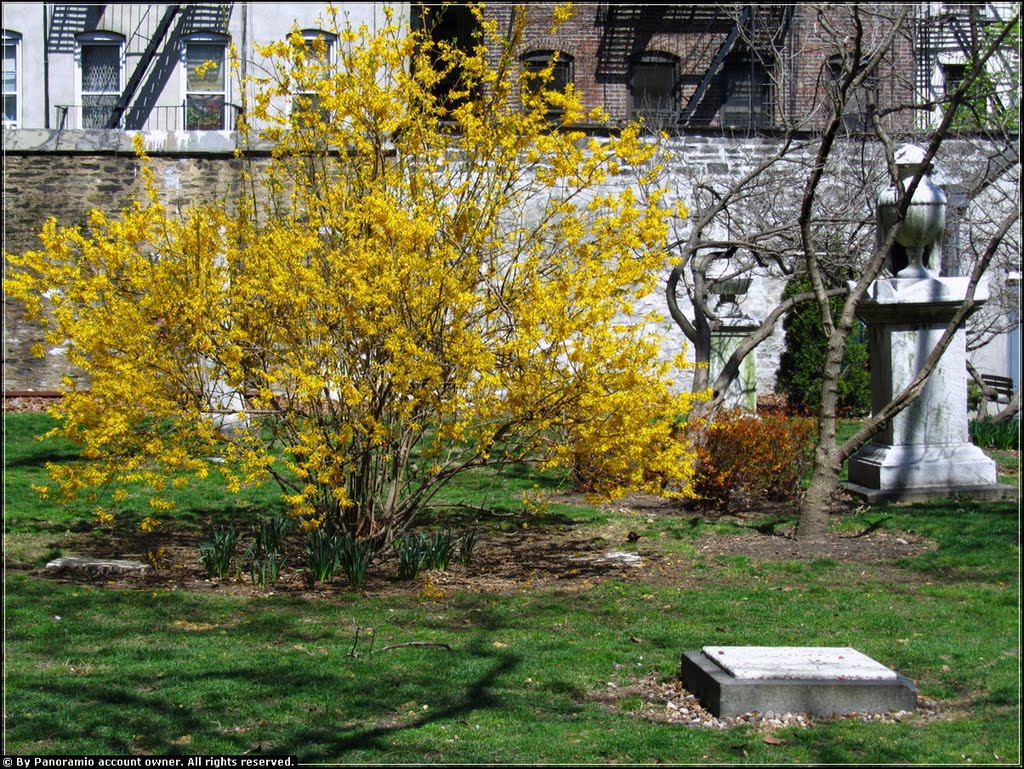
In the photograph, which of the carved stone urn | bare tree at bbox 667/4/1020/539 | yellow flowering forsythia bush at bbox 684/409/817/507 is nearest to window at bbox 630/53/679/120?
bare tree at bbox 667/4/1020/539

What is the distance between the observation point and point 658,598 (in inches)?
308

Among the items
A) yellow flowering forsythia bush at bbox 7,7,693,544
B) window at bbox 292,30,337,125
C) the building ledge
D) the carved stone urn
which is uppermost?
the building ledge

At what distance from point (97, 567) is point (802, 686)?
5.36m

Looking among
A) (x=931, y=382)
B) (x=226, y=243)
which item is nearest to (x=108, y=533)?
(x=226, y=243)

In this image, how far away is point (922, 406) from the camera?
35.9 ft

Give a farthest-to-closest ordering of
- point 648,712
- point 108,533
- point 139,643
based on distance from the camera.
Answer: point 108,533 < point 139,643 < point 648,712

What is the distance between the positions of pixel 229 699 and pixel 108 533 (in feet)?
16.0

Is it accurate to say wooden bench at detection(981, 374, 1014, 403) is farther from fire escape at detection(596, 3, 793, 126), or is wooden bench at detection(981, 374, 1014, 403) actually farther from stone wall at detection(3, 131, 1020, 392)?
fire escape at detection(596, 3, 793, 126)

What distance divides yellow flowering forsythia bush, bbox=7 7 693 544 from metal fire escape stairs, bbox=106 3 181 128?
13488 millimetres

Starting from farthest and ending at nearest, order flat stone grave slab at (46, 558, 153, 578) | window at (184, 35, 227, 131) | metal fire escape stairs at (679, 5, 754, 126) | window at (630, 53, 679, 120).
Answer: window at (630, 53, 679, 120) → metal fire escape stairs at (679, 5, 754, 126) → window at (184, 35, 227, 131) → flat stone grave slab at (46, 558, 153, 578)

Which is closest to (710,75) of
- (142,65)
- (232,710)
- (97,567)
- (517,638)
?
(142,65)

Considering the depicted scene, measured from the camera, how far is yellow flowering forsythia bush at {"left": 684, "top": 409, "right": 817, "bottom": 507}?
35.8 feet

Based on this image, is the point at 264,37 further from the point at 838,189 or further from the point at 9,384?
the point at 838,189

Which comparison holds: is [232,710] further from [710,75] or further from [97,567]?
[710,75]
